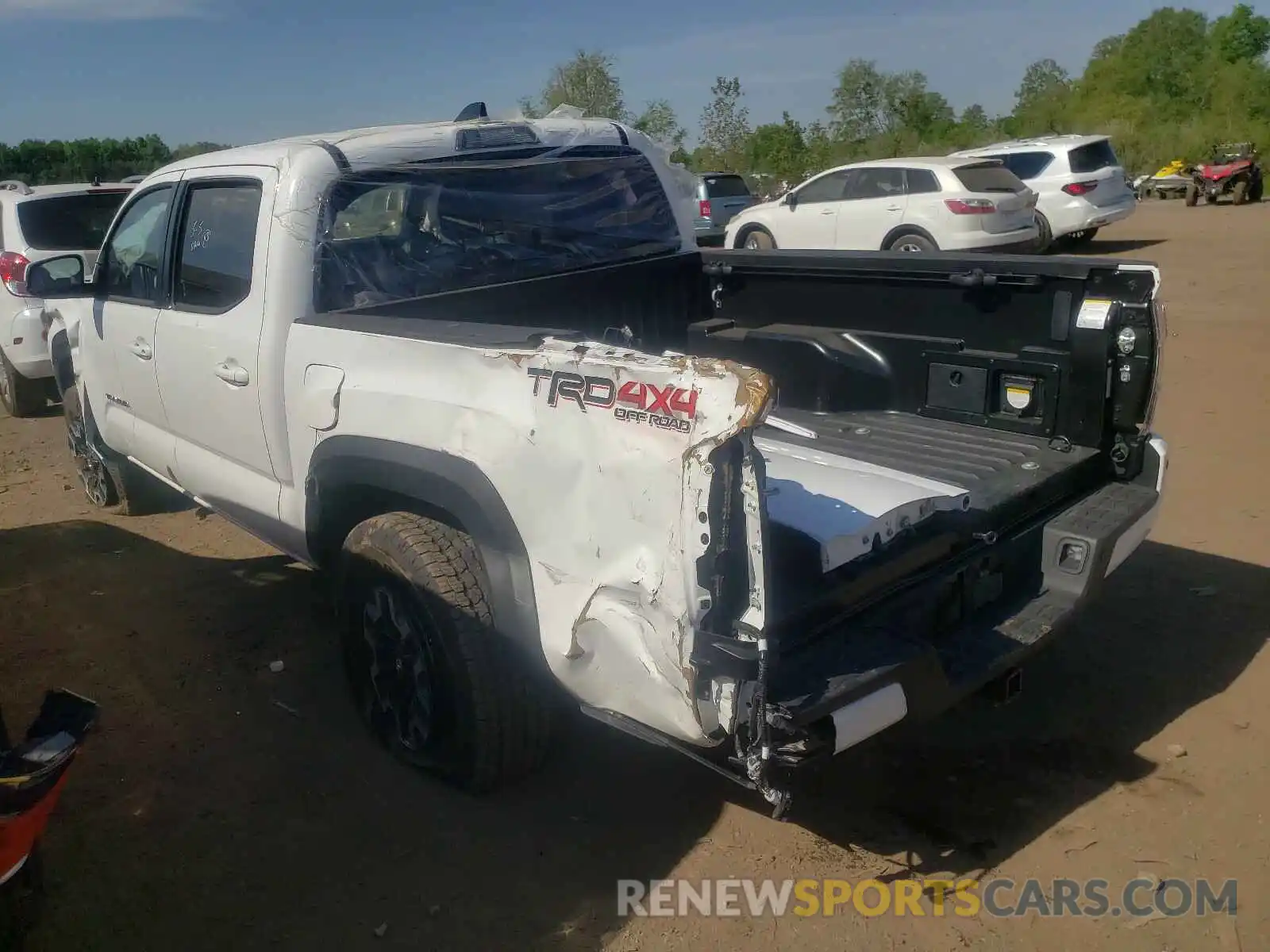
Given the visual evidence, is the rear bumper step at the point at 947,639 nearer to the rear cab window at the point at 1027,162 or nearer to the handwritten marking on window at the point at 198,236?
the handwritten marking on window at the point at 198,236

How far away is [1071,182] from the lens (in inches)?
604

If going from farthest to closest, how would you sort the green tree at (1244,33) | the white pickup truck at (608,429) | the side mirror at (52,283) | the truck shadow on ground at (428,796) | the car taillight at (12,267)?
the green tree at (1244,33) → the car taillight at (12,267) → the side mirror at (52,283) → the truck shadow on ground at (428,796) → the white pickup truck at (608,429)

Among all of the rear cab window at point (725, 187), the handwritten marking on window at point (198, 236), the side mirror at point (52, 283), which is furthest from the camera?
the rear cab window at point (725, 187)

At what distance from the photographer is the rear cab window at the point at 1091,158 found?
1552 cm

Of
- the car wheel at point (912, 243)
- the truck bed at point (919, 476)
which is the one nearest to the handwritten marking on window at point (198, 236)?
the truck bed at point (919, 476)

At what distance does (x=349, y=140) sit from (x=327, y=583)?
2.08 metres

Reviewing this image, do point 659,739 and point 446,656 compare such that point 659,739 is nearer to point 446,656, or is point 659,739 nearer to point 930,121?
point 446,656

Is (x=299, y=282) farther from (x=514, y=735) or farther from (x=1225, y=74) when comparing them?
(x=1225, y=74)

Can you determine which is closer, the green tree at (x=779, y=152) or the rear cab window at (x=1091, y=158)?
the rear cab window at (x=1091, y=158)

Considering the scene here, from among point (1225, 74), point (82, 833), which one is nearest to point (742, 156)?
point (1225, 74)

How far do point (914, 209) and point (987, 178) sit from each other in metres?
1.00

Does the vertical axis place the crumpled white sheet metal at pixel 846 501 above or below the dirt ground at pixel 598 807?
above

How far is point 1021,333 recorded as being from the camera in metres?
3.72

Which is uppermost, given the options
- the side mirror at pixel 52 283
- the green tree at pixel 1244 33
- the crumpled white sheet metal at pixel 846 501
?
the green tree at pixel 1244 33
